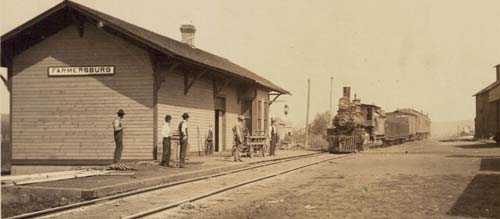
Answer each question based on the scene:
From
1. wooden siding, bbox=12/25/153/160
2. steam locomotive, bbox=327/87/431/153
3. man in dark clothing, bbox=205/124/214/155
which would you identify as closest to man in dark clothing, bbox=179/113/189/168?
wooden siding, bbox=12/25/153/160

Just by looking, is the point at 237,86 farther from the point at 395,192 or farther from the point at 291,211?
the point at 291,211

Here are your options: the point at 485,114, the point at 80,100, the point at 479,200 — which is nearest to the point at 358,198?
the point at 479,200

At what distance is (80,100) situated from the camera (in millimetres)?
17500

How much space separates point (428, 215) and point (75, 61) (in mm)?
13091

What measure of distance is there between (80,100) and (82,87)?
0.42 metres

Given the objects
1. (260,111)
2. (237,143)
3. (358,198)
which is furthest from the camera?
(260,111)

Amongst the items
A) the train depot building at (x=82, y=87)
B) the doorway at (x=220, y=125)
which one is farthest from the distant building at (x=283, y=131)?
the train depot building at (x=82, y=87)

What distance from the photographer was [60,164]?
17438 mm

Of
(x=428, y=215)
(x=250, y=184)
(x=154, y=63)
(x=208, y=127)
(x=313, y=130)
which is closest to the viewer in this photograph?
(x=428, y=215)

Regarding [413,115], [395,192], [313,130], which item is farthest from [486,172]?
[313,130]

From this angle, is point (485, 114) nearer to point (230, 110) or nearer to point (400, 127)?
point (400, 127)

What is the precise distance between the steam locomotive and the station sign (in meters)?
15.9

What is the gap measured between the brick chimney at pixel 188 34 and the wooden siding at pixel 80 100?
31.1ft

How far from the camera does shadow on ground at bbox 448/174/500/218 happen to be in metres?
8.09
